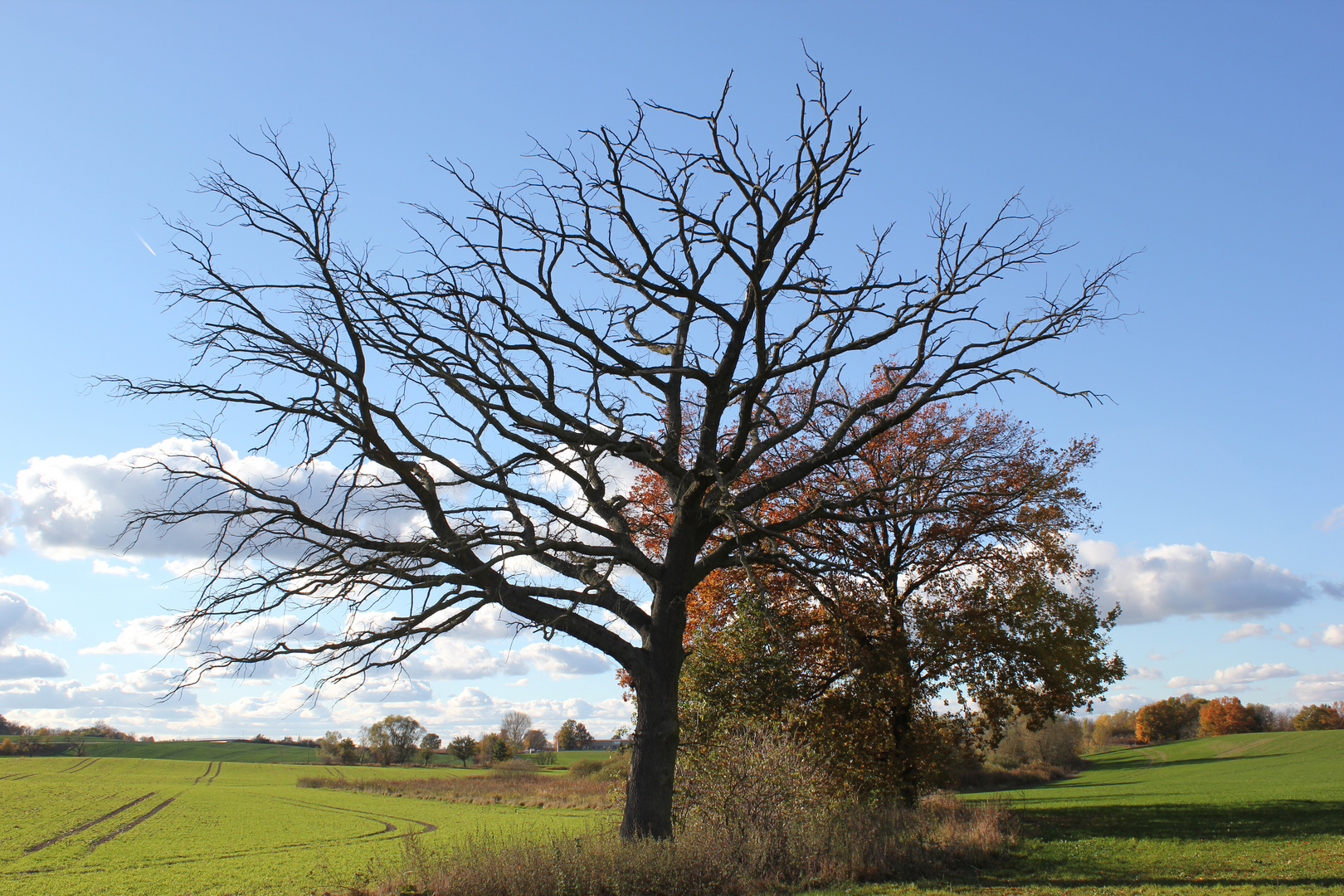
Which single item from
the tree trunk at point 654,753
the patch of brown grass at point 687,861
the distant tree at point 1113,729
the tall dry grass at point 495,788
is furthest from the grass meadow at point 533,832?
the distant tree at point 1113,729

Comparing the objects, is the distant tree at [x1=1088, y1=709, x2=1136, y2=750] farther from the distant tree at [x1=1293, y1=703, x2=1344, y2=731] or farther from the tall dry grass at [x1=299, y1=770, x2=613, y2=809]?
the tall dry grass at [x1=299, y1=770, x2=613, y2=809]

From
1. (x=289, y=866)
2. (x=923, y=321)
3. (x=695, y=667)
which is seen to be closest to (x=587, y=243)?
(x=923, y=321)

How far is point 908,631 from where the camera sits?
724 inches

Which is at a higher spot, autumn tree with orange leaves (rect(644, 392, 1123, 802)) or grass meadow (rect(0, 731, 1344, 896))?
autumn tree with orange leaves (rect(644, 392, 1123, 802))

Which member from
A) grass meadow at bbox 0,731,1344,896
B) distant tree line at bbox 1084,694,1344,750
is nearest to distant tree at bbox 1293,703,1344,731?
distant tree line at bbox 1084,694,1344,750

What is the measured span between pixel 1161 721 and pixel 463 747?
94343mm

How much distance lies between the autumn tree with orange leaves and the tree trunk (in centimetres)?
326

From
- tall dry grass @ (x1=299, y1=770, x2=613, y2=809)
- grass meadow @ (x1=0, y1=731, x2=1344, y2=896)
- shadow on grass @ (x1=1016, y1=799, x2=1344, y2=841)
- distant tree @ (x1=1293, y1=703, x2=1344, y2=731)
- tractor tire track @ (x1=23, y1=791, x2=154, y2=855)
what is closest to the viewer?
grass meadow @ (x1=0, y1=731, x2=1344, y2=896)

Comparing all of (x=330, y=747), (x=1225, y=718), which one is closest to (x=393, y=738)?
(x=330, y=747)

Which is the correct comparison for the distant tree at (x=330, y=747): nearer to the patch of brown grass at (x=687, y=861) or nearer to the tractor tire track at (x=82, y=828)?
the tractor tire track at (x=82, y=828)

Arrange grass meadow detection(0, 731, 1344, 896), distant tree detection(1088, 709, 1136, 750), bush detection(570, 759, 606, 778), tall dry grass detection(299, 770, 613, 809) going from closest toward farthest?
grass meadow detection(0, 731, 1344, 896), tall dry grass detection(299, 770, 613, 809), bush detection(570, 759, 606, 778), distant tree detection(1088, 709, 1136, 750)

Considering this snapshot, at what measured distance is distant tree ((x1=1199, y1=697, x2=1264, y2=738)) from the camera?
99.4 metres

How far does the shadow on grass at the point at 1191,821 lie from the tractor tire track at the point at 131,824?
104 ft

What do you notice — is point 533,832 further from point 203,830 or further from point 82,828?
point 82,828
